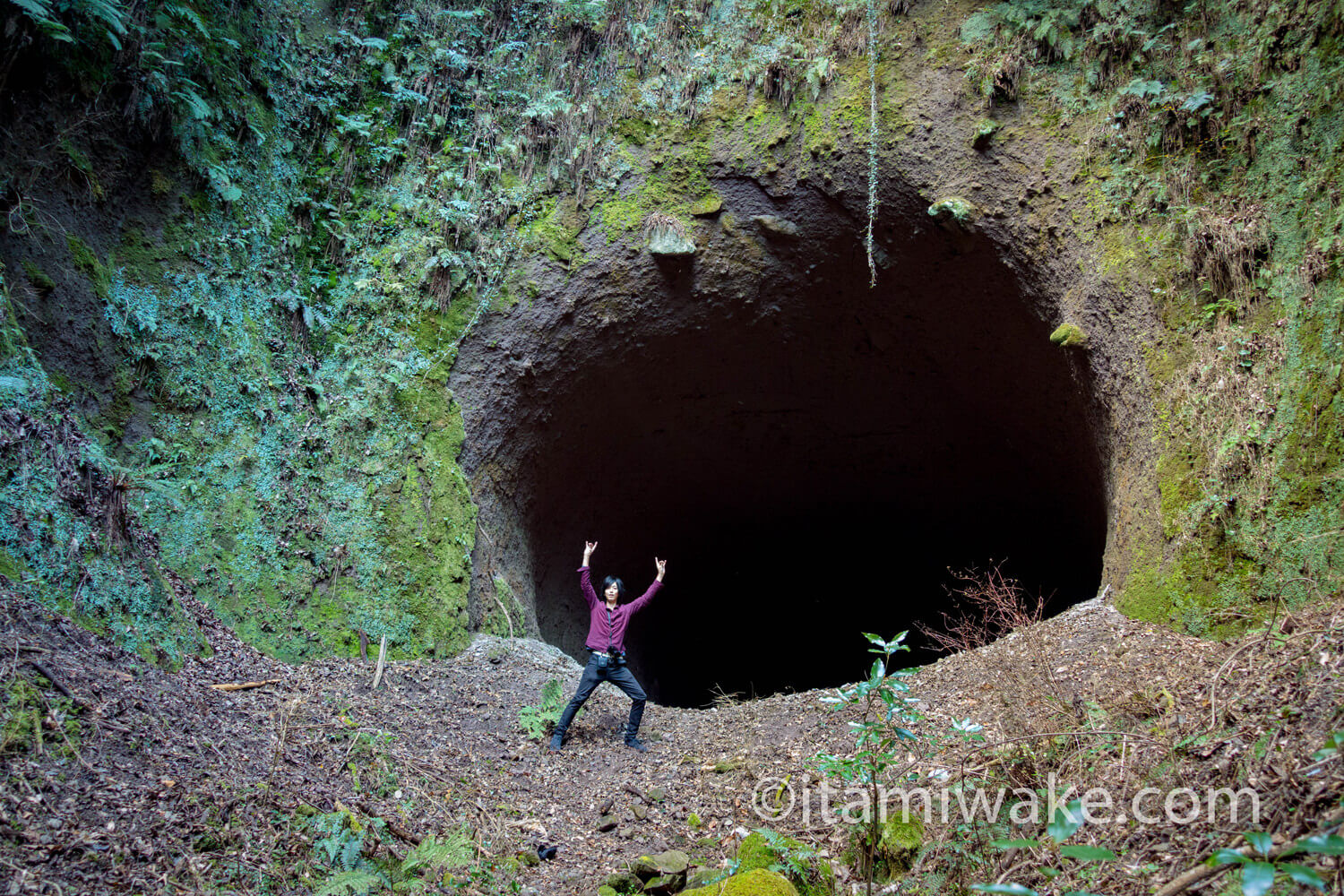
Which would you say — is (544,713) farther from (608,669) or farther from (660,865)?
(660,865)

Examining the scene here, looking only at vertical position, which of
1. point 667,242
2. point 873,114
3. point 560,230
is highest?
point 873,114

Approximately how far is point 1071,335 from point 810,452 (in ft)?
13.8

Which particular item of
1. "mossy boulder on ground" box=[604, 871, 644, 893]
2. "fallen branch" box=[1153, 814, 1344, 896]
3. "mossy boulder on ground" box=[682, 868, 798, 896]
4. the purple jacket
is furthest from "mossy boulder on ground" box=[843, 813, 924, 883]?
the purple jacket

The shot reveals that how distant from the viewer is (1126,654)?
4.51 m

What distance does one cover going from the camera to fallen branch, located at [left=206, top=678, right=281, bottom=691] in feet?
14.7

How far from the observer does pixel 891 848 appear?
3412 mm

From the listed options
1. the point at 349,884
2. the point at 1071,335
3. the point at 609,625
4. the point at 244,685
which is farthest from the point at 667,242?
the point at 349,884

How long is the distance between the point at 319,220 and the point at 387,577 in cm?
334

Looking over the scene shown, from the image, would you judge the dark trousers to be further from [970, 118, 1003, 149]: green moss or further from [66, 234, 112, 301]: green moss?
[970, 118, 1003, 149]: green moss

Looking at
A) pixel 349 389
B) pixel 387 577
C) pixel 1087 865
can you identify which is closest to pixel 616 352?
pixel 349 389

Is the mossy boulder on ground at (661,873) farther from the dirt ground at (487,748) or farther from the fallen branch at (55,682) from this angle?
the fallen branch at (55,682)

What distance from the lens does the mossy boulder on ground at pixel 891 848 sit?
3381 millimetres

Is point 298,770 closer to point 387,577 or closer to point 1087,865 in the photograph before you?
point 387,577

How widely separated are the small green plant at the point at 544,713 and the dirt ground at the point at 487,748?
0.43 ft
